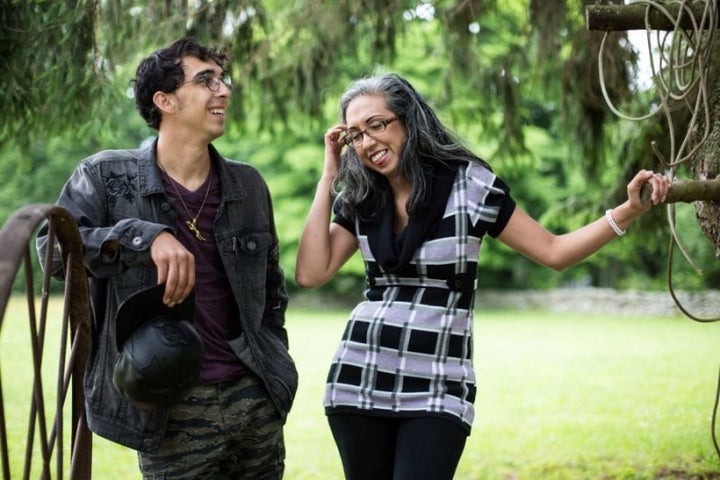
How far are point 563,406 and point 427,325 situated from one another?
7630mm

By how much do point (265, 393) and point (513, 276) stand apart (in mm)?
28637

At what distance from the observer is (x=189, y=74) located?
2.79 metres

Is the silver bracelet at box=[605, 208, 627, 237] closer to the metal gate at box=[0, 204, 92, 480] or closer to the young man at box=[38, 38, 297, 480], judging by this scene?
the young man at box=[38, 38, 297, 480]

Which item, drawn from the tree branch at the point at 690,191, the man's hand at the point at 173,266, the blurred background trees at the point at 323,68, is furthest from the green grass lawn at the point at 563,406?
the tree branch at the point at 690,191

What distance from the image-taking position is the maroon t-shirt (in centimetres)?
266

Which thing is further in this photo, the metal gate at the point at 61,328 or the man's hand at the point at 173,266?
the man's hand at the point at 173,266

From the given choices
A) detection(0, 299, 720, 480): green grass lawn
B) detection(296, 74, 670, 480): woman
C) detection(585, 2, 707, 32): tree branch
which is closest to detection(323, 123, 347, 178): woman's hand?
detection(296, 74, 670, 480): woman

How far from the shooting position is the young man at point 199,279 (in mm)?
2627

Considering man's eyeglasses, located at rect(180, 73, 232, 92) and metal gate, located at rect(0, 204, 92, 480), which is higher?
man's eyeglasses, located at rect(180, 73, 232, 92)

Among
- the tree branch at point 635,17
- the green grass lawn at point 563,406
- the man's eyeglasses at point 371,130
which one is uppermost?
the tree branch at point 635,17

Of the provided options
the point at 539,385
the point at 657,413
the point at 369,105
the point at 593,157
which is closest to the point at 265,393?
the point at 369,105

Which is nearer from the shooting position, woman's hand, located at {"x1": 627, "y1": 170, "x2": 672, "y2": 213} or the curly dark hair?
woman's hand, located at {"x1": 627, "y1": 170, "x2": 672, "y2": 213}

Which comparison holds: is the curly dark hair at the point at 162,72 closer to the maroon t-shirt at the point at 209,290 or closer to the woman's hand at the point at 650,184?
the maroon t-shirt at the point at 209,290

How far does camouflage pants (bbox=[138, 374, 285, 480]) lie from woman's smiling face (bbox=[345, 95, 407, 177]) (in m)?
0.72
